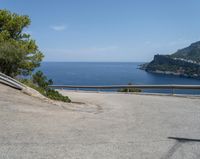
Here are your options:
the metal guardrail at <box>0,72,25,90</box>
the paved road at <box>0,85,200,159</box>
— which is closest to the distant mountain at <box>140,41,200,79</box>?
the metal guardrail at <box>0,72,25,90</box>

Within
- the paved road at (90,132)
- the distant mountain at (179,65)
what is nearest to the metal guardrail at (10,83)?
the paved road at (90,132)

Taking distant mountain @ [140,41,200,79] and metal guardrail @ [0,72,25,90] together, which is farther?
distant mountain @ [140,41,200,79]

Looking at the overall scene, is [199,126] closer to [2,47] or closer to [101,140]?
[101,140]

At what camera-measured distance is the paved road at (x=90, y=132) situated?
5.92 m

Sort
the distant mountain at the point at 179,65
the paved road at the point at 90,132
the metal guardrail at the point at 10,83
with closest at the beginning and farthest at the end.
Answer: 1. the paved road at the point at 90,132
2. the metal guardrail at the point at 10,83
3. the distant mountain at the point at 179,65

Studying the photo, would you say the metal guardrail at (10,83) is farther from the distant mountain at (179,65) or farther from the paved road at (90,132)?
the distant mountain at (179,65)

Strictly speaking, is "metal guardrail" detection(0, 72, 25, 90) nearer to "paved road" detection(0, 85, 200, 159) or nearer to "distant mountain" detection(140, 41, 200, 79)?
"paved road" detection(0, 85, 200, 159)

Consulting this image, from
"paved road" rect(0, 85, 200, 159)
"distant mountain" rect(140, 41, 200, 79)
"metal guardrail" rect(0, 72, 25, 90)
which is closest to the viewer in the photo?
"paved road" rect(0, 85, 200, 159)

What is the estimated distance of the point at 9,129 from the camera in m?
7.21

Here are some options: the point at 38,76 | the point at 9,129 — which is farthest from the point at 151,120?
the point at 38,76

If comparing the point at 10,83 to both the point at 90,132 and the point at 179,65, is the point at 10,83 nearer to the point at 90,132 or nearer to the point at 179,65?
the point at 90,132

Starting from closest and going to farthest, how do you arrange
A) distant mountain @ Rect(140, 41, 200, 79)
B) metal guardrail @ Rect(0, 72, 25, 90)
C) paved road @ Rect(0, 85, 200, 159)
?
paved road @ Rect(0, 85, 200, 159) < metal guardrail @ Rect(0, 72, 25, 90) < distant mountain @ Rect(140, 41, 200, 79)

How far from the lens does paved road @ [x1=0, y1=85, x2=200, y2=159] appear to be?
5.92 metres

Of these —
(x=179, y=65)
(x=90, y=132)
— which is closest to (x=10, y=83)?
(x=90, y=132)
